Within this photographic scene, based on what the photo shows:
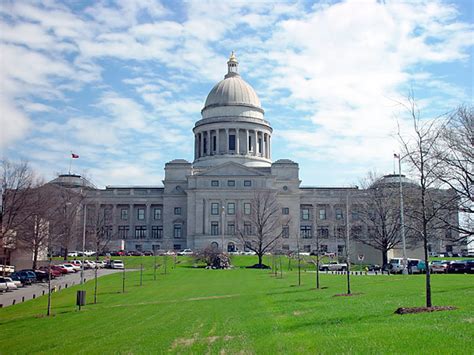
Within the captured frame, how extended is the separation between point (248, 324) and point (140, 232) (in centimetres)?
10364

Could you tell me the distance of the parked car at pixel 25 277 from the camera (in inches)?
2137

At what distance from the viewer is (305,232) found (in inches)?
4700

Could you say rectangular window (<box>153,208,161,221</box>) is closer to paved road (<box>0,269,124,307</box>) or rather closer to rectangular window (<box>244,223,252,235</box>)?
rectangular window (<box>244,223,252,235</box>)

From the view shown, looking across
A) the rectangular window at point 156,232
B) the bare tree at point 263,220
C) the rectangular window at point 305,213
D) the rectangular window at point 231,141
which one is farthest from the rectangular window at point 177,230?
the rectangular window at point 305,213

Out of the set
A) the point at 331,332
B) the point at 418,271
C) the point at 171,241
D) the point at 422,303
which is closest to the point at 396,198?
the point at 418,271

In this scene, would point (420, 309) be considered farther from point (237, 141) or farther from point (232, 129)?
point (232, 129)

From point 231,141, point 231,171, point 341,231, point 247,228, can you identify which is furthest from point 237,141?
point 341,231

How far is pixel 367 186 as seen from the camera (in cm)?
8556

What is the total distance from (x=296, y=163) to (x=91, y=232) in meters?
48.0

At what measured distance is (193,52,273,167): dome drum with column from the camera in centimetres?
12575

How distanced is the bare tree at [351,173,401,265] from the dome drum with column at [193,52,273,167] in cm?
4818

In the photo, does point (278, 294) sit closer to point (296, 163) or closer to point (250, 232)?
point (250, 232)

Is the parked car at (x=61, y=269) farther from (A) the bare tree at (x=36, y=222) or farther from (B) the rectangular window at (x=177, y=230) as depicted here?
(B) the rectangular window at (x=177, y=230)

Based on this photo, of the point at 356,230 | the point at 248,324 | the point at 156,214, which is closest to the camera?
the point at 248,324
